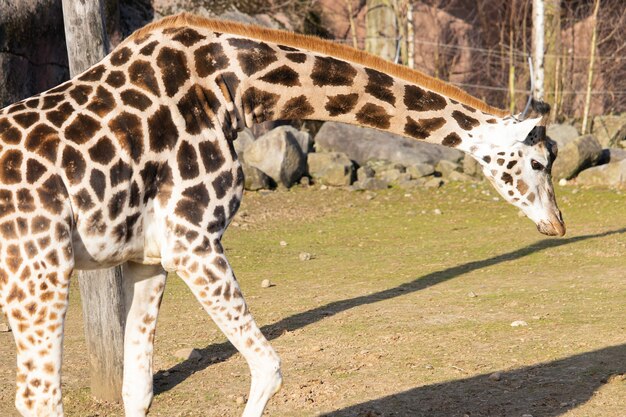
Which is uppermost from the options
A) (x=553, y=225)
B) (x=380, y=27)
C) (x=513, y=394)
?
(x=380, y=27)

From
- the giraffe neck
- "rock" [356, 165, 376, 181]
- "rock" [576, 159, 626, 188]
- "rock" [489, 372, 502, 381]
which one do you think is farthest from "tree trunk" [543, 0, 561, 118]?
the giraffe neck

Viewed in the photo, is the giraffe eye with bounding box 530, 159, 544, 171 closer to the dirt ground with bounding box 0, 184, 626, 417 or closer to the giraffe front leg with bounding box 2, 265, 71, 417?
the dirt ground with bounding box 0, 184, 626, 417

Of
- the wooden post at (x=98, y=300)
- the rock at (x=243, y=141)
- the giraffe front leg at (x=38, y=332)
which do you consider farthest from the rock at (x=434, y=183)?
the giraffe front leg at (x=38, y=332)

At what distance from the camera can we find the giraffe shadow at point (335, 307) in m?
6.96

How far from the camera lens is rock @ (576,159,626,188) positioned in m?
13.7

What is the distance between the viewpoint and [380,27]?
1783 centimetres

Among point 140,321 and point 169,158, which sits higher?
point 169,158

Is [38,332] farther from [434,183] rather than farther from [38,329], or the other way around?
[434,183]

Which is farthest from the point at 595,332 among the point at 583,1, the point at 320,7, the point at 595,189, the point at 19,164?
the point at 583,1

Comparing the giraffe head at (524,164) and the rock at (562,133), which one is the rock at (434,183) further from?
the giraffe head at (524,164)

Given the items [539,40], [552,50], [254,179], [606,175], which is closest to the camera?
[254,179]

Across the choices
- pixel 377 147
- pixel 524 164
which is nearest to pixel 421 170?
pixel 377 147

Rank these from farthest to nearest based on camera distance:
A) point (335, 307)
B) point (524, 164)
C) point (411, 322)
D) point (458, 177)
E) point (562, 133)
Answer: point (562, 133) → point (458, 177) → point (335, 307) → point (411, 322) → point (524, 164)

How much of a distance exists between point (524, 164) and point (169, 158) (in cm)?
192
